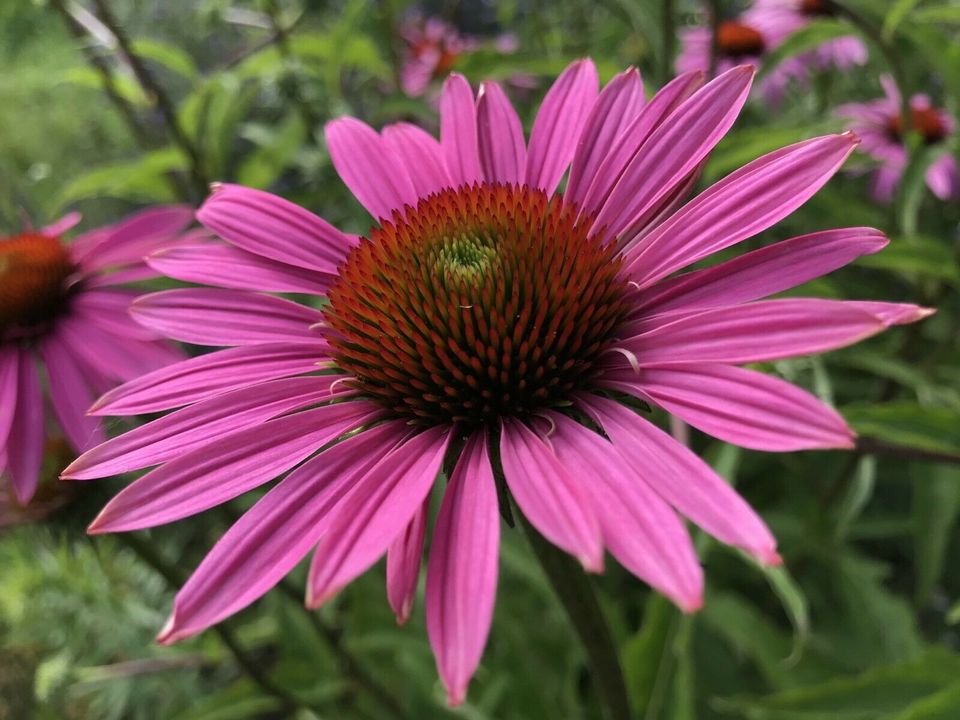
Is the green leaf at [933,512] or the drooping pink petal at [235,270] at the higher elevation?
the drooping pink petal at [235,270]

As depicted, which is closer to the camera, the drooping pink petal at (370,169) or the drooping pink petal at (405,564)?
the drooping pink petal at (405,564)

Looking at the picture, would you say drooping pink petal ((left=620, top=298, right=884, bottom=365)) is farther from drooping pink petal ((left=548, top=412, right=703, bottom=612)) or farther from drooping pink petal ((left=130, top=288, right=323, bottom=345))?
drooping pink petal ((left=130, top=288, right=323, bottom=345))

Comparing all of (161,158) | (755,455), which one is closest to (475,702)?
(755,455)

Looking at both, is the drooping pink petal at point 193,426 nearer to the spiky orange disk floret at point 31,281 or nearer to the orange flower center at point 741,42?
the spiky orange disk floret at point 31,281

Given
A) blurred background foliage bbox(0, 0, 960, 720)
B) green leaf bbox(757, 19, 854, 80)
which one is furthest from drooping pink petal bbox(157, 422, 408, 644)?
green leaf bbox(757, 19, 854, 80)

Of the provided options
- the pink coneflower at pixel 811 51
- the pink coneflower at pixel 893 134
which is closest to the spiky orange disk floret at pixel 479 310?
the pink coneflower at pixel 893 134

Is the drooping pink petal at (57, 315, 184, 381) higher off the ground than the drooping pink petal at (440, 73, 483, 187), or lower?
lower
